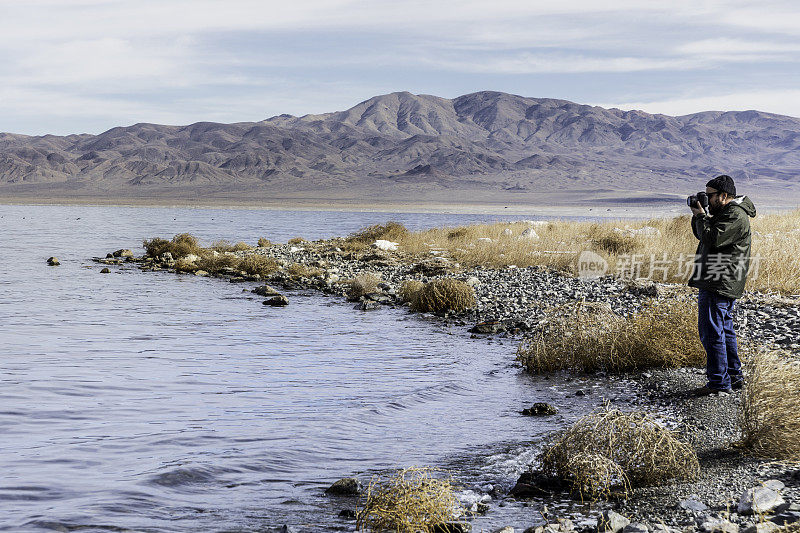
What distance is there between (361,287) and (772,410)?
1358 centimetres

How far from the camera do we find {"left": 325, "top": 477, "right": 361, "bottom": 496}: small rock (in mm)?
6273

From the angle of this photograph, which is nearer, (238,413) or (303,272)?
(238,413)

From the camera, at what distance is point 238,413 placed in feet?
29.5

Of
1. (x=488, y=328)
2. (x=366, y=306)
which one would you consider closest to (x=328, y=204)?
(x=366, y=306)

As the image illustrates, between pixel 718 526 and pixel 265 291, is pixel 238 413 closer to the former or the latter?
pixel 718 526

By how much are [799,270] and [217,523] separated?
13845 millimetres

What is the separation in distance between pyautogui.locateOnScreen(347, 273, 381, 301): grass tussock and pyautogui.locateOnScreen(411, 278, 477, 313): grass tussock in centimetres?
260

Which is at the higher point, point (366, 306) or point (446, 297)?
point (446, 297)

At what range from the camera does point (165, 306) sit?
1816cm

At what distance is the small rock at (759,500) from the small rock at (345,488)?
3.00 meters

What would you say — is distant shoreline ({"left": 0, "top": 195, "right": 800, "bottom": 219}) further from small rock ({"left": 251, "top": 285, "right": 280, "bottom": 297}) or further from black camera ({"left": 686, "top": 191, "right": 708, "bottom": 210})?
black camera ({"left": 686, "top": 191, "right": 708, "bottom": 210})

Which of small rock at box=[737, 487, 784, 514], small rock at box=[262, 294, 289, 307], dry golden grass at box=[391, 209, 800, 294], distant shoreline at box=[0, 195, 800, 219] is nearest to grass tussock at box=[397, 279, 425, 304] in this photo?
small rock at box=[262, 294, 289, 307]

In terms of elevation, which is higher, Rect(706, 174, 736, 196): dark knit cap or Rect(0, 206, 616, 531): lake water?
Rect(706, 174, 736, 196): dark knit cap

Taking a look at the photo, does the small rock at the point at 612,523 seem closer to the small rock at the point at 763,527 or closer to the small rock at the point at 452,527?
the small rock at the point at 763,527
